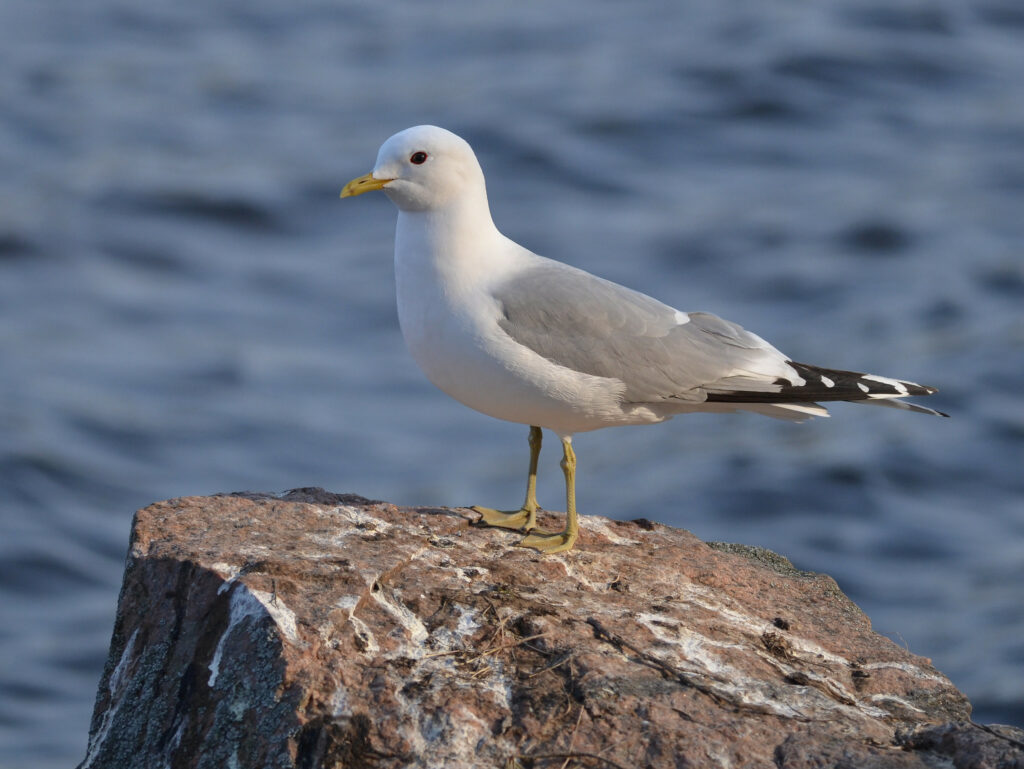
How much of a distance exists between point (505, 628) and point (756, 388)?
2140 millimetres

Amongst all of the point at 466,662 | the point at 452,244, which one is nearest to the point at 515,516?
the point at 452,244

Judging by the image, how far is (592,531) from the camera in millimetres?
7082

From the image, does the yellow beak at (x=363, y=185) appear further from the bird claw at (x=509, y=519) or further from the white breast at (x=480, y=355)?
the bird claw at (x=509, y=519)

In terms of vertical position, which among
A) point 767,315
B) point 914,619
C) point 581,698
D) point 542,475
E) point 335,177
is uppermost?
point 335,177

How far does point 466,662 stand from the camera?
17.6 feet

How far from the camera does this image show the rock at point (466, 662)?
16.4 feet

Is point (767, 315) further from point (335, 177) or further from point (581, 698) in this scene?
point (581, 698)

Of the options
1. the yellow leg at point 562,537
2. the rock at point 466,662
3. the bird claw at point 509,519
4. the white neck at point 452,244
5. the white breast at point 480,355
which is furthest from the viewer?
the bird claw at point 509,519

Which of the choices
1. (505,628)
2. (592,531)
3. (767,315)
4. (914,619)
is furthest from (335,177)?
(505,628)

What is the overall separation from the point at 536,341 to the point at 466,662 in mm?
1813

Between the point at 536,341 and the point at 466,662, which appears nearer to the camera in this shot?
the point at 466,662

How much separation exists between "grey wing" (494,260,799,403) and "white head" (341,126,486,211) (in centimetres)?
54

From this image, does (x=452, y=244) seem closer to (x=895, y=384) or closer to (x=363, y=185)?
(x=363, y=185)

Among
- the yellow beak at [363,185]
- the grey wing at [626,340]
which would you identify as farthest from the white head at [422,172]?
the grey wing at [626,340]
